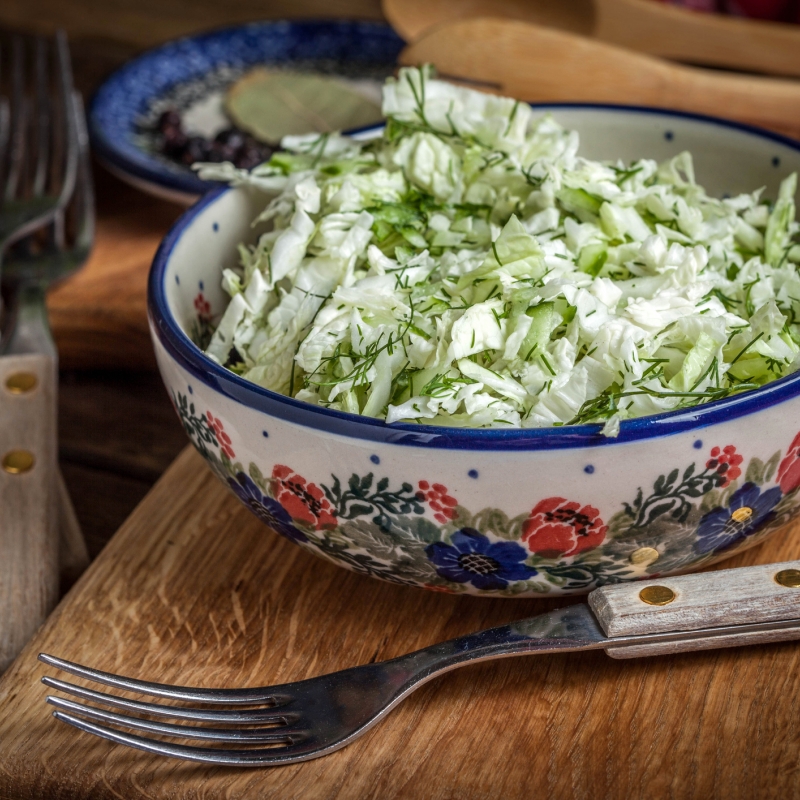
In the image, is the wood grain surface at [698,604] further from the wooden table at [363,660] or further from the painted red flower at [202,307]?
the painted red flower at [202,307]

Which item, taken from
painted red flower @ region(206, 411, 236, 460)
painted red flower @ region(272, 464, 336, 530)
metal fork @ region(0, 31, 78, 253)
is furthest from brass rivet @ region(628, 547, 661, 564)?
metal fork @ region(0, 31, 78, 253)

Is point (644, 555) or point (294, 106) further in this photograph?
point (294, 106)

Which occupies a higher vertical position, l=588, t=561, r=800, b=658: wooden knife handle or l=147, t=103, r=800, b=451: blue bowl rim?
l=147, t=103, r=800, b=451: blue bowl rim

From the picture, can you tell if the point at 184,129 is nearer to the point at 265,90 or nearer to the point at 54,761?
the point at 265,90

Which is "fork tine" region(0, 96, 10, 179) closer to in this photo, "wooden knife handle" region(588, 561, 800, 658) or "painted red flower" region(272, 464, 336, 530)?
"painted red flower" region(272, 464, 336, 530)

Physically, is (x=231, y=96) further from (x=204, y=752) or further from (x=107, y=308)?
(x=204, y=752)

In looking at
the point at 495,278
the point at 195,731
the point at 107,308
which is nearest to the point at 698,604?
the point at 495,278

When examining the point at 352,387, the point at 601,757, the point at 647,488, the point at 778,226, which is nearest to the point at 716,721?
the point at 601,757
